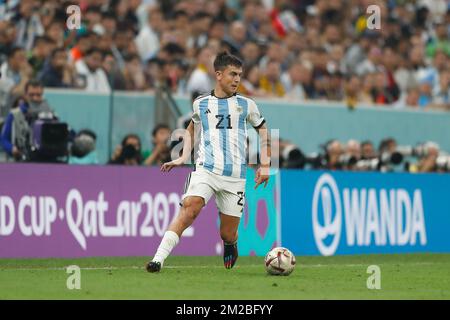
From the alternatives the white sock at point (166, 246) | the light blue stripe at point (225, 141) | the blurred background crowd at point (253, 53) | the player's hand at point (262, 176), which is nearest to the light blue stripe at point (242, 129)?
the light blue stripe at point (225, 141)

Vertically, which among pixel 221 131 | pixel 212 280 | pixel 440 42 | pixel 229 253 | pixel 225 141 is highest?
pixel 440 42

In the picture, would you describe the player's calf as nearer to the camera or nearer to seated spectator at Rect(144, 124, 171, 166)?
the camera

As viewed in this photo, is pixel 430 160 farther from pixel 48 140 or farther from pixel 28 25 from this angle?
pixel 48 140

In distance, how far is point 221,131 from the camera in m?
13.2

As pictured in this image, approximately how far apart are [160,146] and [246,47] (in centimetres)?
438

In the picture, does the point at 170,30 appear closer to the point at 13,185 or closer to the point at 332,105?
the point at 332,105

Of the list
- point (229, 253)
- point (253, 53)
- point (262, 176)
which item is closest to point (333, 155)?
point (253, 53)

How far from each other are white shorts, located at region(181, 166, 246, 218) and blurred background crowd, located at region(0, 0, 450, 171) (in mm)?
4888

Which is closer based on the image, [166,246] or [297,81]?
[166,246]

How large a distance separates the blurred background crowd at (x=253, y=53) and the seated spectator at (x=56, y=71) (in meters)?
0.02

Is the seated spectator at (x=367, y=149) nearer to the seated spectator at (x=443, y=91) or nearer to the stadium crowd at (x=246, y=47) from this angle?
the stadium crowd at (x=246, y=47)

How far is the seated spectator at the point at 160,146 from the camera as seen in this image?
18641 millimetres
